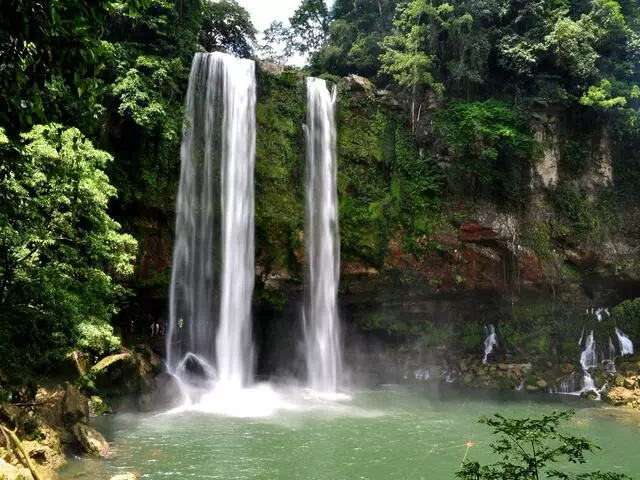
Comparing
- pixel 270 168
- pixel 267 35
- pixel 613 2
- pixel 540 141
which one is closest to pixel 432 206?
pixel 540 141

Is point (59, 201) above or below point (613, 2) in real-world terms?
below

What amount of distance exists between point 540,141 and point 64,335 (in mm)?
18066

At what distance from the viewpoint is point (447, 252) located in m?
20.1

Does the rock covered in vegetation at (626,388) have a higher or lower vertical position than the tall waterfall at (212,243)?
lower

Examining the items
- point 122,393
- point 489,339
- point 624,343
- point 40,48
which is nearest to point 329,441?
point 122,393

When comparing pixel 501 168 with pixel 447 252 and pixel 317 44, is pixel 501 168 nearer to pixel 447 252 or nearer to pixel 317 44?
pixel 447 252

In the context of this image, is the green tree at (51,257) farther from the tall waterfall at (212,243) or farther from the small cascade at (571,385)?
the small cascade at (571,385)

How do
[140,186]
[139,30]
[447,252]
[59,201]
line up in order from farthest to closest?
[447,252]
[139,30]
[140,186]
[59,201]

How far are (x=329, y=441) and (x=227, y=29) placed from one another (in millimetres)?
19350

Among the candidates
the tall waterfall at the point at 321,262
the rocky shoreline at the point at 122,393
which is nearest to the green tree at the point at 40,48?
the rocky shoreline at the point at 122,393

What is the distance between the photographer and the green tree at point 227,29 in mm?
23312

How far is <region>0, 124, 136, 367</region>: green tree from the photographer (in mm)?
8742

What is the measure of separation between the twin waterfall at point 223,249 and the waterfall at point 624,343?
11.2m

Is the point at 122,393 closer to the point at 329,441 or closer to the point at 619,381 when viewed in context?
the point at 329,441
